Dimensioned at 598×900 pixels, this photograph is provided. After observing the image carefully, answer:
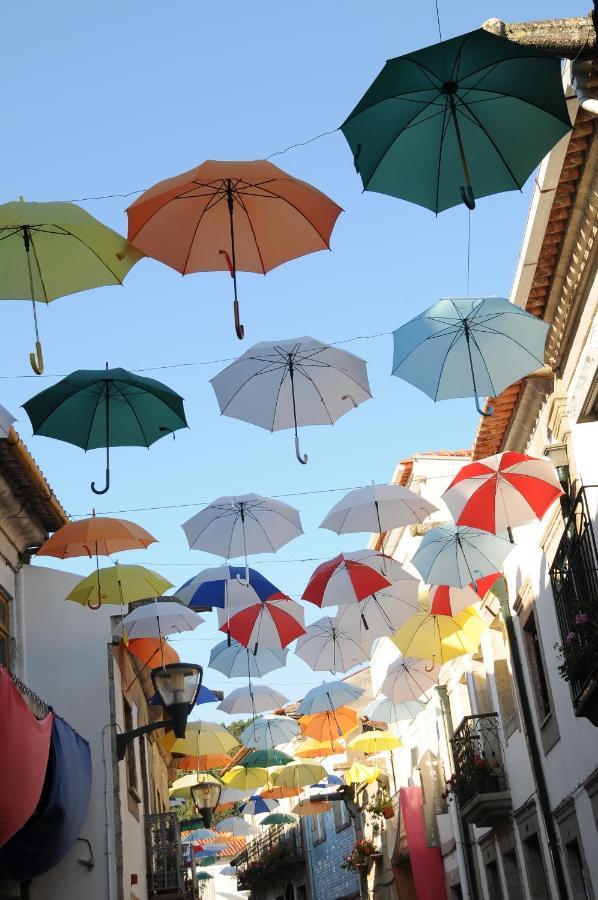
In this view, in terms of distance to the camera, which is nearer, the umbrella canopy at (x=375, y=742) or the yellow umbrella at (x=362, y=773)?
the umbrella canopy at (x=375, y=742)

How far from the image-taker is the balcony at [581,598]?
10.5 meters

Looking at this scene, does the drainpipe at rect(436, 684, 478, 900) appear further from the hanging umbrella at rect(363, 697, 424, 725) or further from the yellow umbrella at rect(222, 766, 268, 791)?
the yellow umbrella at rect(222, 766, 268, 791)

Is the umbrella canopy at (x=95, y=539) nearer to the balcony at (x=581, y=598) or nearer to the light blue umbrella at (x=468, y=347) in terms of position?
the light blue umbrella at (x=468, y=347)

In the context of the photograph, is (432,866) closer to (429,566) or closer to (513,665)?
(513,665)

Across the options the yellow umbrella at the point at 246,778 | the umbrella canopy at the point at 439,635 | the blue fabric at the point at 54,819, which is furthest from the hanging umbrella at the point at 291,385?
the yellow umbrella at the point at 246,778

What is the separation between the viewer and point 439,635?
55.5ft

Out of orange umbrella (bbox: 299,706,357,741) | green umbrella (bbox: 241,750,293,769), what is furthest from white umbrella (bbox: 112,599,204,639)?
green umbrella (bbox: 241,750,293,769)

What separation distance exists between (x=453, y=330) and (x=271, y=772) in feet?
63.5

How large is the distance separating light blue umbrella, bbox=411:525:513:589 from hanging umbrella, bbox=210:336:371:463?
3526 millimetres

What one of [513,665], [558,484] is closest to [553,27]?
[558,484]

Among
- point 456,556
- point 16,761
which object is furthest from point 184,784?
point 16,761

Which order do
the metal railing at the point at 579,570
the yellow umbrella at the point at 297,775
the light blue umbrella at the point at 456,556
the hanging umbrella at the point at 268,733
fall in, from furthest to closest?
the yellow umbrella at the point at 297,775 → the hanging umbrella at the point at 268,733 → the light blue umbrella at the point at 456,556 → the metal railing at the point at 579,570

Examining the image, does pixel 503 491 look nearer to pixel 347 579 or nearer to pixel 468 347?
pixel 468 347

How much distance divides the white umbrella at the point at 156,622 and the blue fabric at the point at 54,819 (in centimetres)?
261
